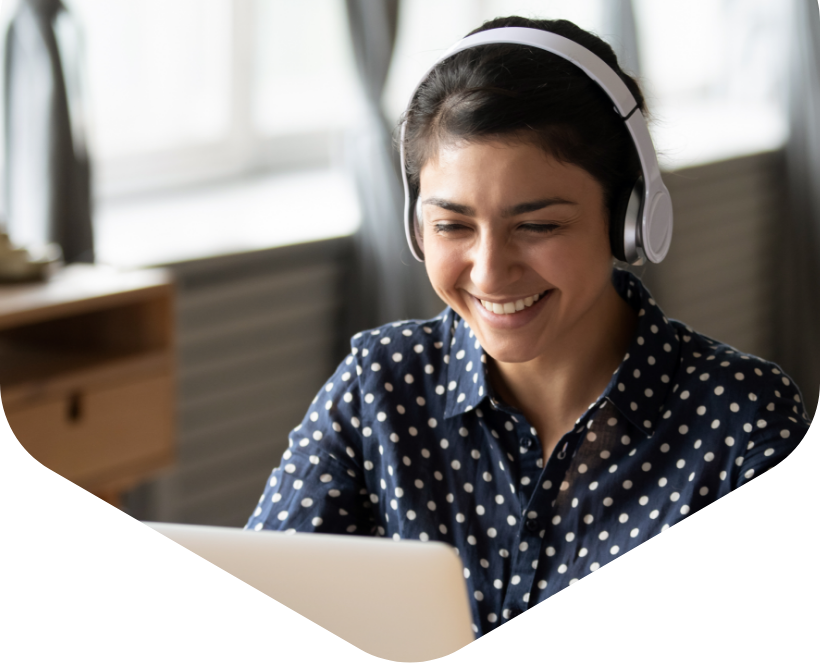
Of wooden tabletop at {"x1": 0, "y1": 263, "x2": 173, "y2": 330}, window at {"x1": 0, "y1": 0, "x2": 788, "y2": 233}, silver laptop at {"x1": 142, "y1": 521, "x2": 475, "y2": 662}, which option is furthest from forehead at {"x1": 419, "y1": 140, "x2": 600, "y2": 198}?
wooden tabletop at {"x1": 0, "y1": 263, "x2": 173, "y2": 330}

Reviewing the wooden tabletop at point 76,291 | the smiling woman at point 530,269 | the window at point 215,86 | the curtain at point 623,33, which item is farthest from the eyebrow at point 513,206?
the wooden tabletop at point 76,291

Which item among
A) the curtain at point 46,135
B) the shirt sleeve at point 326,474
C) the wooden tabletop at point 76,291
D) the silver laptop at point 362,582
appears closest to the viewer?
the silver laptop at point 362,582

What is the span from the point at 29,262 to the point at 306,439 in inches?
31.2

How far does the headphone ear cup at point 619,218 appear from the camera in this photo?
23.5 inches

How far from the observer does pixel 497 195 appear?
0.55 metres

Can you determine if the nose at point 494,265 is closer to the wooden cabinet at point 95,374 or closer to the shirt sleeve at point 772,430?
the shirt sleeve at point 772,430

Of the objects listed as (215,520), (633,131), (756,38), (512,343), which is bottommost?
(215,520)

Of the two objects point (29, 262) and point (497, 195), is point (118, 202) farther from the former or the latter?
point (497, 195)

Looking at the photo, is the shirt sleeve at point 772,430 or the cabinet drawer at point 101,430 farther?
the cabinet drawer at point 101,430

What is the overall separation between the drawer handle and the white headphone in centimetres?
84

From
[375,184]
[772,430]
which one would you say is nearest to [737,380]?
[772,430]

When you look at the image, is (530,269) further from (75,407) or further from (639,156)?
(75,407)

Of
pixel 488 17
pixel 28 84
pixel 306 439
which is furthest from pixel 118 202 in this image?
pixel 488 17

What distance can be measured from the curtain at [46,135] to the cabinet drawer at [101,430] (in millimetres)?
250
